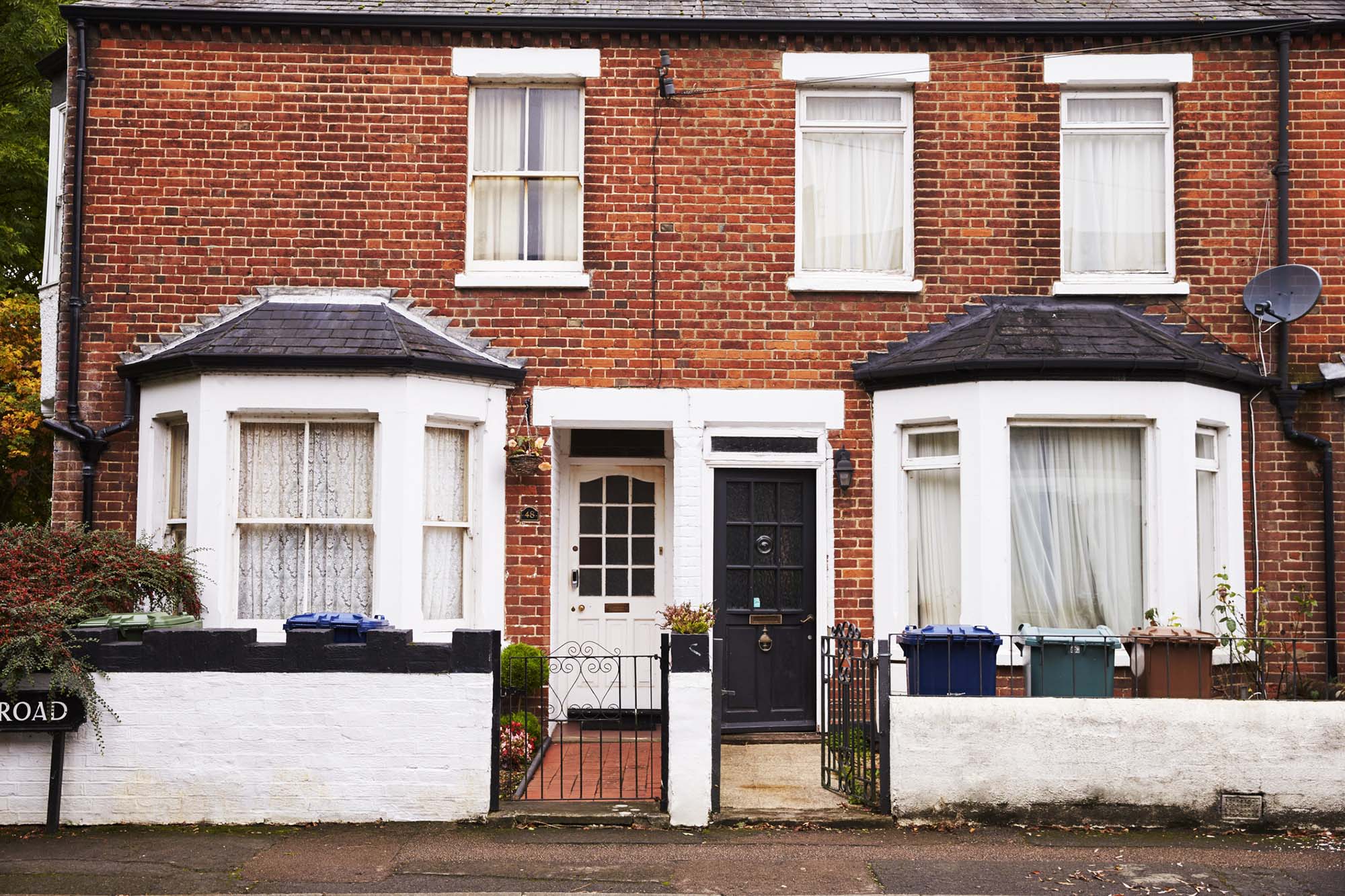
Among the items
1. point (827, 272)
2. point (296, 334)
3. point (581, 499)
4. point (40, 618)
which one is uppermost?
point (827, 272)

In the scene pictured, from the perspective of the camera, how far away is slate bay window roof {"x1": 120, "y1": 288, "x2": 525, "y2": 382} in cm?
951

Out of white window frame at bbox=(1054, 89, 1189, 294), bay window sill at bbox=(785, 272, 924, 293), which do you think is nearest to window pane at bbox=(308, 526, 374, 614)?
bay window sill at bbox=(785, 272, 924, 293)

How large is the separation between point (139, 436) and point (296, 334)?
1683 millimetres

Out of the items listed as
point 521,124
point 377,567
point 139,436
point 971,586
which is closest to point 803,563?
point 971,586

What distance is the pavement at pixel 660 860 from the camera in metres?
6.55

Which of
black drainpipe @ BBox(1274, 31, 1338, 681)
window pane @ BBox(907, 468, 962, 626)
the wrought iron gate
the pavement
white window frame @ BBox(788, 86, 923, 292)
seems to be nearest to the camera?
the pavement

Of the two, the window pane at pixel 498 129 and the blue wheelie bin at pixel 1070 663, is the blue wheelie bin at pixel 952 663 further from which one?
the window pane at pixel 498 129

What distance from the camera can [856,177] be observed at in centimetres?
1074

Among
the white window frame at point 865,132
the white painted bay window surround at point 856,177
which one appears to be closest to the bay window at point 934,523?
the white window frame at point 865,132

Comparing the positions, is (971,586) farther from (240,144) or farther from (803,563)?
(240,144)

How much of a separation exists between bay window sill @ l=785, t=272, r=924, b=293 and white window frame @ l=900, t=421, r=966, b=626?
1.23 metres

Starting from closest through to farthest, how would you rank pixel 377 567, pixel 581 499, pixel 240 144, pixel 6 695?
pixel 6 695 → pixel 377 567 → pixel 240 144 → pixel 581 499

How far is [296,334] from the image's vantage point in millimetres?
9766

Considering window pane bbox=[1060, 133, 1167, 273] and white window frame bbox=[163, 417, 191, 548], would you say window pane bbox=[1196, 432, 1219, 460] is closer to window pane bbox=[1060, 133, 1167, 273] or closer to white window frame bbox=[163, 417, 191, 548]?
window pane bbox=[1060, 133, 1167, 273]
